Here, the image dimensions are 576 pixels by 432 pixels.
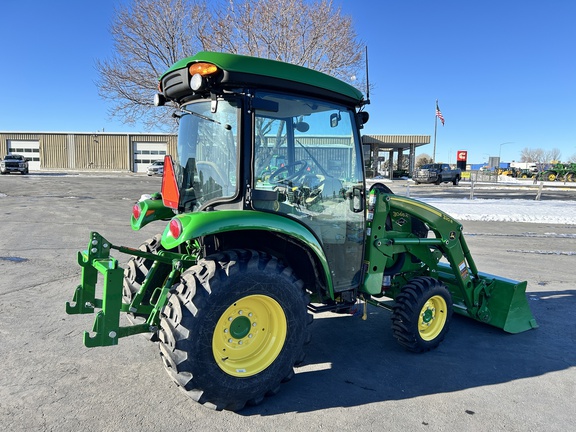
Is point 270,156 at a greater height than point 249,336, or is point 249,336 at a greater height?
point 270,156

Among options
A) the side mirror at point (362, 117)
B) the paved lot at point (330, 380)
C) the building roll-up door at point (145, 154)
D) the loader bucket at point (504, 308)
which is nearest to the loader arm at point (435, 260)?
the loader bucket at point (504, 308)

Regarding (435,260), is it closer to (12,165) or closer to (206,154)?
(206,154)

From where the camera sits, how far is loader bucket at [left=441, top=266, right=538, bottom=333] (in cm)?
455

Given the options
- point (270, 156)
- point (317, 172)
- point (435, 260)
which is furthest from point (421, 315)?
point (270, 156)

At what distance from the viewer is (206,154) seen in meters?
3.43

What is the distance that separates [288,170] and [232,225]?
2.60ft

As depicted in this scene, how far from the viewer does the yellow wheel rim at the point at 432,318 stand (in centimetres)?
411

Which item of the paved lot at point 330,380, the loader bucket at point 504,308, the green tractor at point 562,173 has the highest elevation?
the green tractor at point 562,173

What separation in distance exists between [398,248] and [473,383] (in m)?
1.35

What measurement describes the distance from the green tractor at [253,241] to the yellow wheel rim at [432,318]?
0.03 feet

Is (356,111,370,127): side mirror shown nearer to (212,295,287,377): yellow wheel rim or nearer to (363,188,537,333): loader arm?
(363,188,537,333): loader arm

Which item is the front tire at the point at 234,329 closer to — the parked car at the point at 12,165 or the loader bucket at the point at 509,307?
the loader bucket at the point at 509,307

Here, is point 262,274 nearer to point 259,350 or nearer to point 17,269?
point 259,350

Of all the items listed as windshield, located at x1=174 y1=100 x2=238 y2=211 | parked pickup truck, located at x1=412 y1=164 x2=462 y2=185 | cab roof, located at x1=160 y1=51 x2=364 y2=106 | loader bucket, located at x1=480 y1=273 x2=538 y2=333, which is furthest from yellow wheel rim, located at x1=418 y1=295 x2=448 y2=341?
parked pickup truck, located at x1=412 y1=164 x2=462 y2=185
